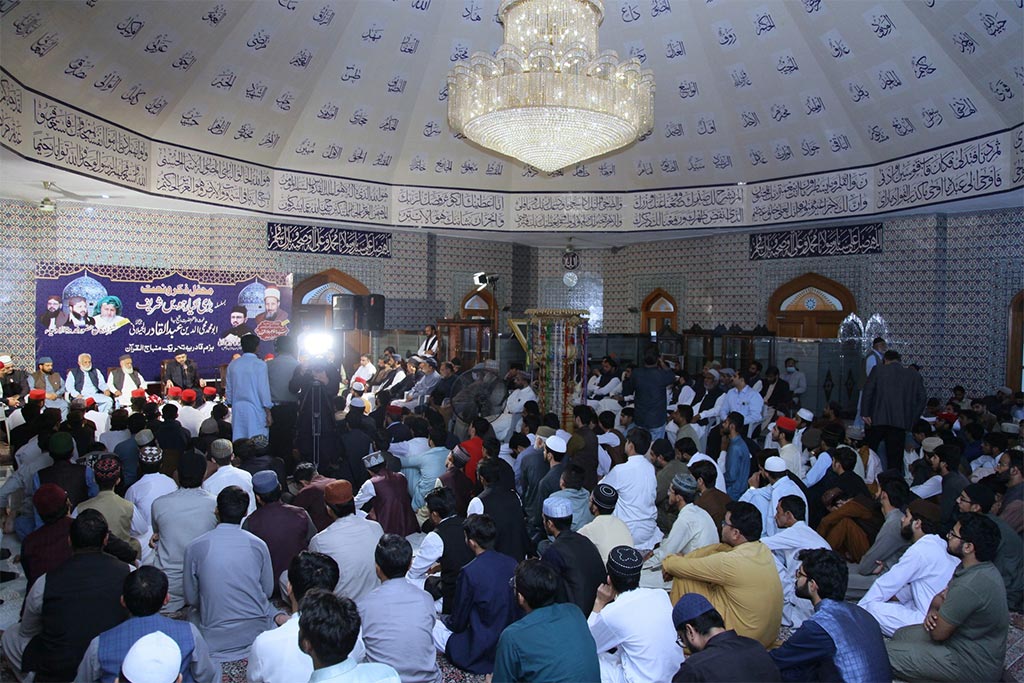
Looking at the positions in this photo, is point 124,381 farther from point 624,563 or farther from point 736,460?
point 624,563

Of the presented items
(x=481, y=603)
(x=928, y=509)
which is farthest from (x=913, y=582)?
(x=481, y=603)

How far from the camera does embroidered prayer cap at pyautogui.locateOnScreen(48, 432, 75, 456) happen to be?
4.14 meters

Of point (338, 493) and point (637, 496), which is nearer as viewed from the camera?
point (338, 493)

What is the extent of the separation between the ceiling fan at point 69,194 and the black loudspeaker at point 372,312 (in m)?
3.09

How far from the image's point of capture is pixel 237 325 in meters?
9.53

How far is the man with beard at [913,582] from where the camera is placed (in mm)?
3301

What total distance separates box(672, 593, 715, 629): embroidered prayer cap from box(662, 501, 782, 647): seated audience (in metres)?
0.73

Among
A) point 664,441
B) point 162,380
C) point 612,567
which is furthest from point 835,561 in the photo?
point 162,380

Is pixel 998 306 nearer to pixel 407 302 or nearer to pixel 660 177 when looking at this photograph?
pixel 660 177

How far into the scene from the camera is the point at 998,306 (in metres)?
8.70

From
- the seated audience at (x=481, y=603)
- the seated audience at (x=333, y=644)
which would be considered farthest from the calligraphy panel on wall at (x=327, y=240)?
the seated audience at (x=333, y=644)

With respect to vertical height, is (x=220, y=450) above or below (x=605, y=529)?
above

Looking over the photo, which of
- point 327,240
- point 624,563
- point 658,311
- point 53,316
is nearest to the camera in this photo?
point 624,563

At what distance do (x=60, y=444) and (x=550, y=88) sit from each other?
3786mm
